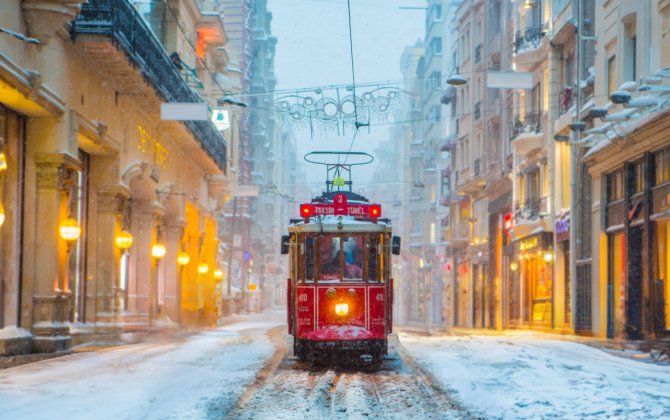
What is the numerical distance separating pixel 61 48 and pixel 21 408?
11006mm

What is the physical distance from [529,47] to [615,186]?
10638 millimetres

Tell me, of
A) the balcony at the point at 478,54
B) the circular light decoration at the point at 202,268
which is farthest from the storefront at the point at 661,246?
the balcony at the point at 478,54

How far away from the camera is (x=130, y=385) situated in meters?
13.2

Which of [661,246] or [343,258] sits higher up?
[661,246]

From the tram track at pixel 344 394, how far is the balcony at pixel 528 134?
2135 centimetres

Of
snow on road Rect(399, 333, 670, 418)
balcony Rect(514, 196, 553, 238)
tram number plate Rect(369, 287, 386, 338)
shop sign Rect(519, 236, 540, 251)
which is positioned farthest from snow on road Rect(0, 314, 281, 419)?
shop sign Rect(519, 236, 540, 251)

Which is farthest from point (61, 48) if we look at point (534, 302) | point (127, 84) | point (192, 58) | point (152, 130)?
point (534, 302)

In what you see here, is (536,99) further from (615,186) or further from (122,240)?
(122,240)

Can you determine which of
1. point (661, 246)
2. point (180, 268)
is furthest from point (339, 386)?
point (180, 268)

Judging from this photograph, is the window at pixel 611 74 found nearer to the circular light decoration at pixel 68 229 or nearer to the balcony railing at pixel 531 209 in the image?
the balcony railing at pixel 531 209

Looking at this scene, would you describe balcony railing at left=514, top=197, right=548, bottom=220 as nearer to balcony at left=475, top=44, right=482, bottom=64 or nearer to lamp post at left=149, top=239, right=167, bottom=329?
balcony at left=475, top=44, right=482, bottom=64

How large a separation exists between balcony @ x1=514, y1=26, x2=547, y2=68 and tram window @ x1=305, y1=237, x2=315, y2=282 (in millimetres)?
21900

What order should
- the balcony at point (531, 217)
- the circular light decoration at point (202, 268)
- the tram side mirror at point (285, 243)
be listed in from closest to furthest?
the tram side mirror at point (285, 243), the balcony at point (531, 217), the circular light decoration at point (202, 268)

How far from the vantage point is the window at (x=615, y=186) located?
28.0m
